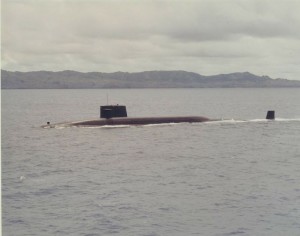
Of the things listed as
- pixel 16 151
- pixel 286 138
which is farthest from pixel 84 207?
pixel 286 138

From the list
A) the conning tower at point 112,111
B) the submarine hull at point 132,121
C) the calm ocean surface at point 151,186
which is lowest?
the calm ocean surface at point 151,186

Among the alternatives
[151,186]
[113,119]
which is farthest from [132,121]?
[151,186]

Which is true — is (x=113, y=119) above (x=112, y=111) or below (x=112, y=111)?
below

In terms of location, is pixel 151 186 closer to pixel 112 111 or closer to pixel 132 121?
pixel 112 111

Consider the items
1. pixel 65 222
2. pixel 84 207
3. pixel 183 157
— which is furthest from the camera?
pixel 183 157

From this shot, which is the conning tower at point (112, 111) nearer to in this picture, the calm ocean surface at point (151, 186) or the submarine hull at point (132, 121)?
the submarine hull at point (132, 121)

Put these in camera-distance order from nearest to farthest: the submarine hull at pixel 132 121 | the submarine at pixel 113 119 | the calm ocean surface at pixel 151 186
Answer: the calm ocean surface at pixel 151 186, the submarine at pixel 113 119, the submarine hull at pixel 132 121

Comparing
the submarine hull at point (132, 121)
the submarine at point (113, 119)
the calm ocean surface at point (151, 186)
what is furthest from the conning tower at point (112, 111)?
the calm ocean surface at point (151, 186)

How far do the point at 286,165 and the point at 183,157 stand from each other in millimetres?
11574

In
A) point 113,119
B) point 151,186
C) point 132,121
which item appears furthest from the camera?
point 132,121

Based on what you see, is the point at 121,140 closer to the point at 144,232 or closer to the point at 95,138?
the point at 95,138

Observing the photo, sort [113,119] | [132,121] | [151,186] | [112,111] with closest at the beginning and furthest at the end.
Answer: [151,186] → [112,111] → [113,119] → [132,121]

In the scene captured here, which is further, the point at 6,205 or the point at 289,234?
the point at 6,205

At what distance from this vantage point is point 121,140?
225 feet
